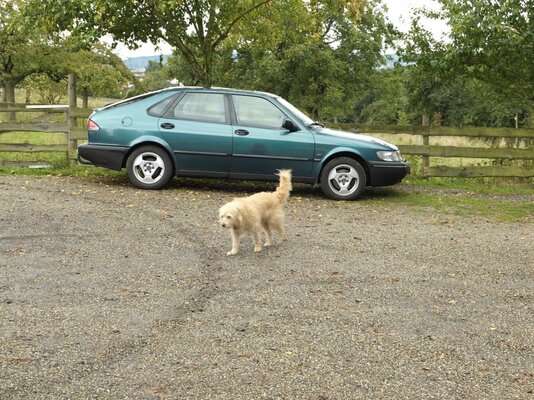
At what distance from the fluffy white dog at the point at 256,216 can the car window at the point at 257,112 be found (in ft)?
10.7

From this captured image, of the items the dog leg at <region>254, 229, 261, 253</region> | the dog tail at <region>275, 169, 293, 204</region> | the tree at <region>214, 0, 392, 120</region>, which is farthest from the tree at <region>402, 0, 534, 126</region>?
→ the tree at <region>214, 0, 392, 120</region>

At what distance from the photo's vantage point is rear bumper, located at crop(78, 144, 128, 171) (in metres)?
10.8

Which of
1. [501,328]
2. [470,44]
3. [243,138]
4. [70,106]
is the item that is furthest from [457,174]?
[501,328]

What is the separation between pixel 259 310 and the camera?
4.98 metres

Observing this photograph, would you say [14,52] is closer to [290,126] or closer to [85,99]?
[85,99]

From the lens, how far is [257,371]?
12.5 feet

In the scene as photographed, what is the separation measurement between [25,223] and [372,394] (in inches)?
228

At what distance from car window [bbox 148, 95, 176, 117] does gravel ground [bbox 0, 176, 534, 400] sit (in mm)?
2442

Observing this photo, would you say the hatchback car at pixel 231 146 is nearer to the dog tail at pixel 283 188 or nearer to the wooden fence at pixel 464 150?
the wooden fence at pixel 464 150

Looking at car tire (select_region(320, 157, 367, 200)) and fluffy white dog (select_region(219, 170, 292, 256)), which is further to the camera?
car tire (select_region(320, 157, 367, 200))

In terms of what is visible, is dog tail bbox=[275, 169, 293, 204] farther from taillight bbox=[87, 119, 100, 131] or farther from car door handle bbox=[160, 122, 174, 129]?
taillight bbox=[87, 119, 100, 131]

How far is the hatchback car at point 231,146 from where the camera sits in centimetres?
1062

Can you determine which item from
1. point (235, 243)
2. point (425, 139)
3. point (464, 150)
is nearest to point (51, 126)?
point (235, 243)

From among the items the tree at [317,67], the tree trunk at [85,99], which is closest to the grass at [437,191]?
the tree trunk at [85,99]
